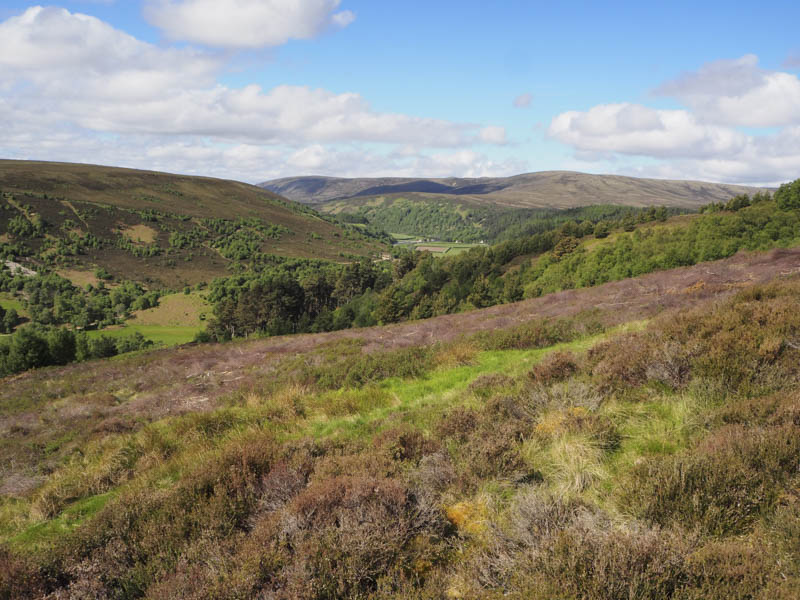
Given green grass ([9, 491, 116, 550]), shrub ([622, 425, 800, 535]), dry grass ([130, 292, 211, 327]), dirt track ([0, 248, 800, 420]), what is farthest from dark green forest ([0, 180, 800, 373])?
green grass ([9, 491, 116, 550])

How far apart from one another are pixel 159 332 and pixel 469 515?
12609cm

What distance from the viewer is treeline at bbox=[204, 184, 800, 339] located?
42.7 m

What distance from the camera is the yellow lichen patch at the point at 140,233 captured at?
18612 centimetres

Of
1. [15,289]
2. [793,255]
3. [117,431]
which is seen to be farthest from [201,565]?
[15,289]

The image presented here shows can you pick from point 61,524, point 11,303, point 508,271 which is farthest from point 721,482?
point 11,303

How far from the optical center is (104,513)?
16.4ft

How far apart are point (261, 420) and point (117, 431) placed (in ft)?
18.8

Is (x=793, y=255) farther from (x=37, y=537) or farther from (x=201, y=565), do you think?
(x=37, y=537)

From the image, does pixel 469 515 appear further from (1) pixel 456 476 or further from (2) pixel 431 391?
(2) pixel 431 391

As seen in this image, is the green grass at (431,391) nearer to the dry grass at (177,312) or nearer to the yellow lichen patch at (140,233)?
the dry grass at (177,312)

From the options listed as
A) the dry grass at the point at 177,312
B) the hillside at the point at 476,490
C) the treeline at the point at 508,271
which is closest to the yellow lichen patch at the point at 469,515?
the hillside at the point at 476,490

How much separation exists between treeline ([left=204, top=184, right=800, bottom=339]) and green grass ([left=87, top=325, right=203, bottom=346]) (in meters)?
21.5

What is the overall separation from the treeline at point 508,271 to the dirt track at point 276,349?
2047 centimetres

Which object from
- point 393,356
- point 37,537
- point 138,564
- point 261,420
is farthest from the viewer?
point 393,356
